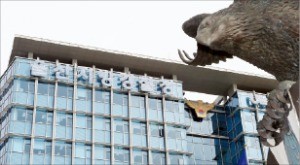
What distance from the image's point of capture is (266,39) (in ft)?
14.3

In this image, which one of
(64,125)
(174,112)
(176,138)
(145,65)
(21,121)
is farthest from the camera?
(145,65)

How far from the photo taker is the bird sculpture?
165 inches

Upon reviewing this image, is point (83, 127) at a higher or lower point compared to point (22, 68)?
lower

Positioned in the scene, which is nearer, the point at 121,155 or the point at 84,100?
the point at 121,155

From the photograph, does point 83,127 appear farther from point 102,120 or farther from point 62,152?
point 62,152

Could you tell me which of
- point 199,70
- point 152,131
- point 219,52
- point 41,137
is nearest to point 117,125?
point 152,131

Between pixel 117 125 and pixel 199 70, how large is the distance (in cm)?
745

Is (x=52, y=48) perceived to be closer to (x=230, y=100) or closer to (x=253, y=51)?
(x=230, y=100)

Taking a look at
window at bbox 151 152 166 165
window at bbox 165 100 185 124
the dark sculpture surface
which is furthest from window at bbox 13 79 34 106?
→ the dark sculpture surface

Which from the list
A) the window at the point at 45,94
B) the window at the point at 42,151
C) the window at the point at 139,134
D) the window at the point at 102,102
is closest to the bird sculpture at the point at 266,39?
the window at the point at 42,151

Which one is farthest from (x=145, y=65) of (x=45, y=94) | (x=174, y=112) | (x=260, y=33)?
(x=260, y=33)

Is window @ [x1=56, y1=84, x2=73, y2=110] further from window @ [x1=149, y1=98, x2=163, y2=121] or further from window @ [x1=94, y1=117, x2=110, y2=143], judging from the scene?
window @ [x1=149, y1=98, x2=163, y2=121]

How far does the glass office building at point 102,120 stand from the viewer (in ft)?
106

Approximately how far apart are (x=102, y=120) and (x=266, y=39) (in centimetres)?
3028
